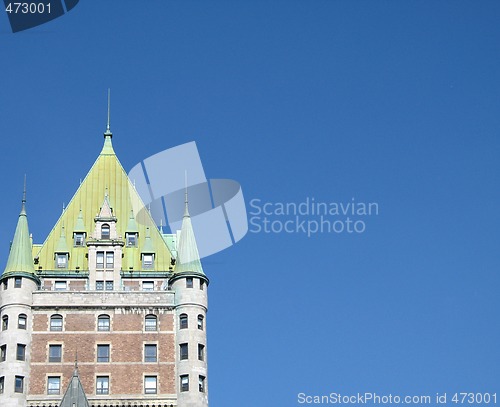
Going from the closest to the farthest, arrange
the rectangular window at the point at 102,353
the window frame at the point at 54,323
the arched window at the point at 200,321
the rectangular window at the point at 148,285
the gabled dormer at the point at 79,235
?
the rectangular window at the point at 102,353, the window frame at the point at 54,323, the arched window at the point at 200,321, the rectangular window at the point at 148,285, the gabled dormer at the point at 79,235

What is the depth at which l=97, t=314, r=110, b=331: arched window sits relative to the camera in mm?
118500

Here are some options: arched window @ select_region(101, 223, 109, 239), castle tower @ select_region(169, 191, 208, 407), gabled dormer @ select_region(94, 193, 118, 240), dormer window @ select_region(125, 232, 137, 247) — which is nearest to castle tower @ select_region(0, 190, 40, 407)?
gabled dormer @ select_region(94, 193, 118, 240)

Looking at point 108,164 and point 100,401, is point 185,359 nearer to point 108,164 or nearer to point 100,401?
point 100,401

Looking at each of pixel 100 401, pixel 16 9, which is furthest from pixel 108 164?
pixel 16 9

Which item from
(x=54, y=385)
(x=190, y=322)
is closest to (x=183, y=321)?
(x=190, y=322)

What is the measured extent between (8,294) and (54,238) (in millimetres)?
10029

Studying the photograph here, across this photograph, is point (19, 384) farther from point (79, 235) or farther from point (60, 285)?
point (79, 235)

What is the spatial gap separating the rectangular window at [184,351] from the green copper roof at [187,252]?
25.2 feet

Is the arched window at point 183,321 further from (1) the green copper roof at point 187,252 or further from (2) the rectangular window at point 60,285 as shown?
(2) the rectangular window at point 60,285

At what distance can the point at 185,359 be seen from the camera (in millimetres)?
116812

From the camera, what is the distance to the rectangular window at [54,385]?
11488 centimetres

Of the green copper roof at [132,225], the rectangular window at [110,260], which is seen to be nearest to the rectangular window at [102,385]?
the rectangular window at [110,260]

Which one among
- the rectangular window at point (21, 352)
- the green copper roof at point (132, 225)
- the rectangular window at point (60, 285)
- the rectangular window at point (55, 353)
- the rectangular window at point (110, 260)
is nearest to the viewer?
the rectangular window at point (21, 352)

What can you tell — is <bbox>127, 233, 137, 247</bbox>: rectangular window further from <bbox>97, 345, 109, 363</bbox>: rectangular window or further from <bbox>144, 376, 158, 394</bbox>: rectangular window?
<bbox>144, 376, 158, 394</bbox>: rectangular window
